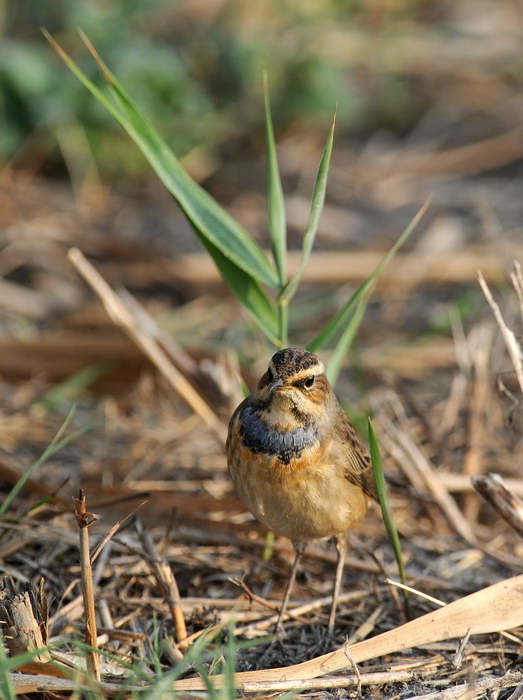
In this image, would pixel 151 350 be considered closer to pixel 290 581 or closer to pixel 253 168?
pixel 290 581

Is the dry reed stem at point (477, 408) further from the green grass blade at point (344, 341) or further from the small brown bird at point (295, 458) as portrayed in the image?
the small brown bird at point (295, 458)

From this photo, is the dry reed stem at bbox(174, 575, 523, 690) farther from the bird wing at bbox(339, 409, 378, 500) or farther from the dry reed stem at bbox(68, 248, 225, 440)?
the dry reed stem at bbox(68, 248, 225, 440)

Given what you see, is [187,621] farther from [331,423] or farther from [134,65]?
[134,65]

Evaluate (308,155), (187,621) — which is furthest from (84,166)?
(187,621)

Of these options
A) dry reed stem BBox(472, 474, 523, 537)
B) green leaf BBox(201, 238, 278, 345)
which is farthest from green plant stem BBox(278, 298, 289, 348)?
dry reed stem BBox(472, 474, 523, 537)

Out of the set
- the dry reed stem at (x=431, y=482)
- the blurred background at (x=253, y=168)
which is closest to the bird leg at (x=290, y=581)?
the dry reed stem at (x=431, y=482)

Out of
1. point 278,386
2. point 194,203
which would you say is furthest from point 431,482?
point 194,203

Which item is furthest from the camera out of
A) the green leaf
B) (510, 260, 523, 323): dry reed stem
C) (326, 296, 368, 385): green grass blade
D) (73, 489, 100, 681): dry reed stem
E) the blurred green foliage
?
the blurred green foliage
